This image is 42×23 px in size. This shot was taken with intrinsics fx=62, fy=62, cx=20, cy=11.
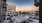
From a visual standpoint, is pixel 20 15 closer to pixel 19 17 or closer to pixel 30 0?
pixel 19 17

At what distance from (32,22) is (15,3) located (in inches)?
14.4

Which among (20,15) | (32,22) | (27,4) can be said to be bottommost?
(32,22)

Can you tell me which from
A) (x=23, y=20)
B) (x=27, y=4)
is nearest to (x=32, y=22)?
(x=23, y=20)

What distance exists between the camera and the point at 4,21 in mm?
883

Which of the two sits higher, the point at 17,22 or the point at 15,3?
the point at 15,3

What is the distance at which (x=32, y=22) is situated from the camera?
892 millimetres

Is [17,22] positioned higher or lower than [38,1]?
lower

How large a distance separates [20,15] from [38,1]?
0.33 metres

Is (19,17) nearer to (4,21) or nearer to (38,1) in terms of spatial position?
(4,21)

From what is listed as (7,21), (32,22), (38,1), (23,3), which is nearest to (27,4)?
(23,3)

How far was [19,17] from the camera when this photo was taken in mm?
895

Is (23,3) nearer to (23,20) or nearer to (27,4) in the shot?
(27,4)

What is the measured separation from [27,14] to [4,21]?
0.34 metres

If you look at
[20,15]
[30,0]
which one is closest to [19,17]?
[20,15]
